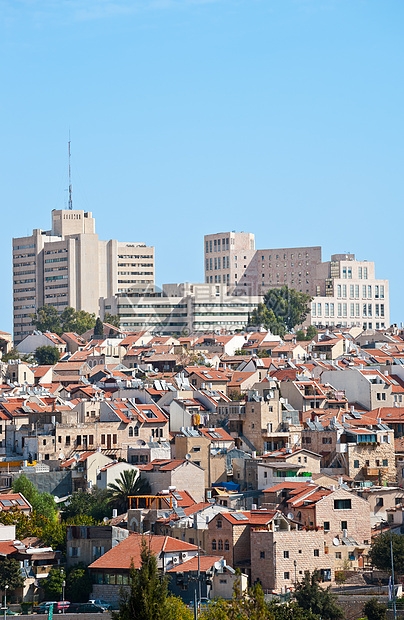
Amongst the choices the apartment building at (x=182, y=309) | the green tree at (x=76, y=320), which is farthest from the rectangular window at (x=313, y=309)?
the green tree at (x=76, y=320)

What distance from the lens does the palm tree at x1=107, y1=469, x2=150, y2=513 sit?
213ft

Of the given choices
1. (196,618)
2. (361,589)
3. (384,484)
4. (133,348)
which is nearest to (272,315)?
(133,348)

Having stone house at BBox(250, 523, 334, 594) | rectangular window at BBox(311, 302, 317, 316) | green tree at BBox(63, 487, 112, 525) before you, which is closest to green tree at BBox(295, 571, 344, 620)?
stone house at BBox(250, 523, 334, 594)

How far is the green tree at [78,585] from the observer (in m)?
55.5

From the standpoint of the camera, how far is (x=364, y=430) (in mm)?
70188

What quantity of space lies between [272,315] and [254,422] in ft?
268

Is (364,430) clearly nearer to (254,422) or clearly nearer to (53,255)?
(254,422)

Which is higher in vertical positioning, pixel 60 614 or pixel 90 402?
pixel 90 402

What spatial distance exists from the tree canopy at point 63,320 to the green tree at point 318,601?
112m

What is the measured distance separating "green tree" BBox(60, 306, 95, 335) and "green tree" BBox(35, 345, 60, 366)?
3158 cm

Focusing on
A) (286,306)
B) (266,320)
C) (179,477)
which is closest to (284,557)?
(179,477)

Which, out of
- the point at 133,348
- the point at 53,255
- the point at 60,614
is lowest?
the point at 60,614

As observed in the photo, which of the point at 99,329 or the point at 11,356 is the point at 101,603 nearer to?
the point at 11,356

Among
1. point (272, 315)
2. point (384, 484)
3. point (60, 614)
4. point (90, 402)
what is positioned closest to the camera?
point (60, 614)
